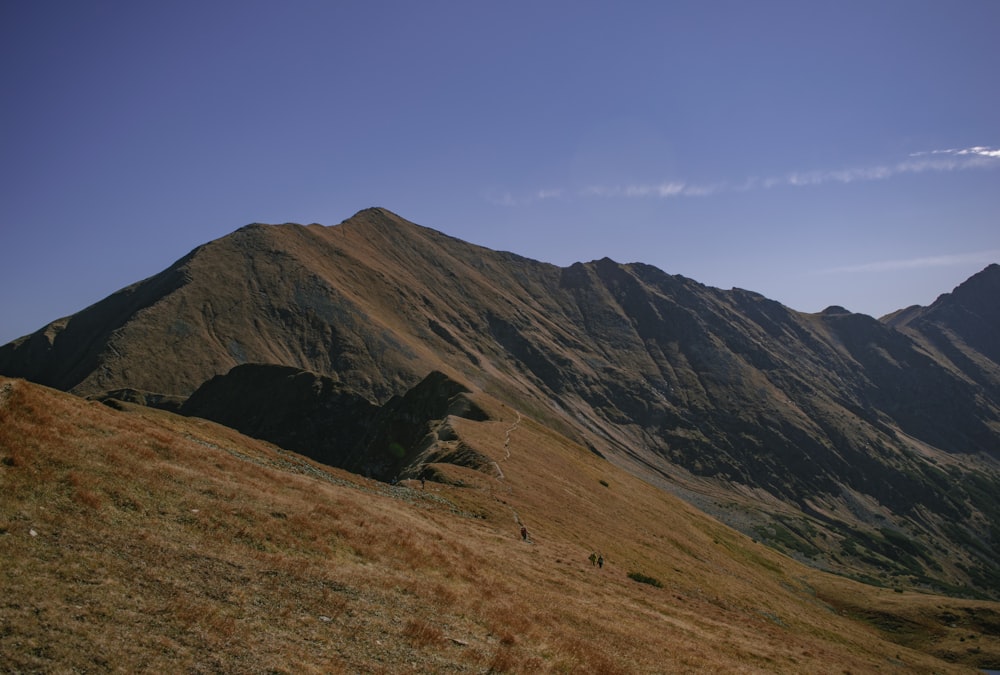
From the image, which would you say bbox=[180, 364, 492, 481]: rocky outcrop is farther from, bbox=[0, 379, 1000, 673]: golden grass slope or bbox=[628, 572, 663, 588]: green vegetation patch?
bbox=[0, 379, 1000, 673]: golden grass slope

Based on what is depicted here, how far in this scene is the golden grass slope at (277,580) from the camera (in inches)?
548

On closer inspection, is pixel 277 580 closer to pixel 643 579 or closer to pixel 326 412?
pixel 643 579

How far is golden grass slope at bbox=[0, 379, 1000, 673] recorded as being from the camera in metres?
13.9

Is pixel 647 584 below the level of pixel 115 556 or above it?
below

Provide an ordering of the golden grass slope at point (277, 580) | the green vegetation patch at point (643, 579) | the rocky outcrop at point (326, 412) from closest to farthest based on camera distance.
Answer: the golden grass slope at point (277, 580), the green vegetation patch at point (643, 579), the rocky outcrop at point (326, 412)

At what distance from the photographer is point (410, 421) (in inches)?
4877

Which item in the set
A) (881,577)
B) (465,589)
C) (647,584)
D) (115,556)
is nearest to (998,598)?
(881,577)

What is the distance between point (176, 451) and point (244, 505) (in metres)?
6.34

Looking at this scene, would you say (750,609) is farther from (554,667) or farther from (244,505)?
(244,505)

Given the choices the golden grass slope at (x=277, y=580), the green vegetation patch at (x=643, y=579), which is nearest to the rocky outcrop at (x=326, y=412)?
the green vegetation patch at (x=643, y=579)

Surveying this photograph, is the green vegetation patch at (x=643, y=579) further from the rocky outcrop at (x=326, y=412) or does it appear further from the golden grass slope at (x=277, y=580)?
the rocky outcrop at (x=326, y=412)

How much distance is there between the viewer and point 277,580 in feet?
60.6

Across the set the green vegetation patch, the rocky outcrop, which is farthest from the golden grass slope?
the rocky outcrop

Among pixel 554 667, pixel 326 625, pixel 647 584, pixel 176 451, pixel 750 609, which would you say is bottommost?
pixel 750 609
